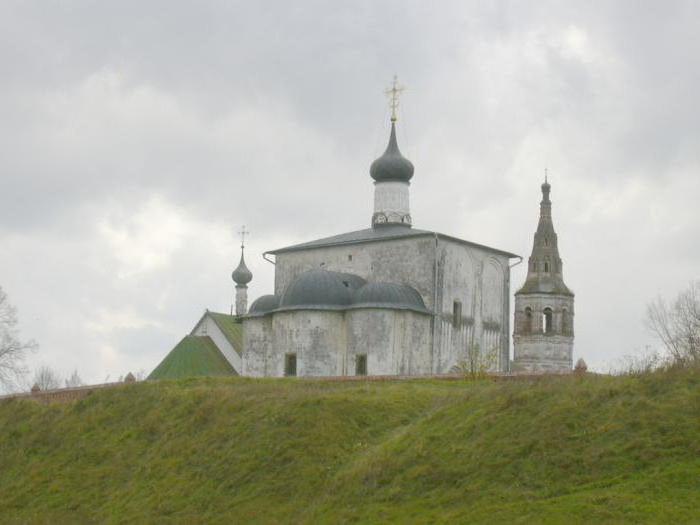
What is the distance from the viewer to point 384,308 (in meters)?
34.2

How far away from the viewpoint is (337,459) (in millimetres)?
19062

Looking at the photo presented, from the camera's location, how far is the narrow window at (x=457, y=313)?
3666 centimetres

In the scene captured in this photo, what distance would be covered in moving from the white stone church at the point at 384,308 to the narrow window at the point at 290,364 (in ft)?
0.09

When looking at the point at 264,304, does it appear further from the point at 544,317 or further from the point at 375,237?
the point at 544,317

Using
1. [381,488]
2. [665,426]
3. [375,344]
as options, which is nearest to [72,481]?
[381,488]

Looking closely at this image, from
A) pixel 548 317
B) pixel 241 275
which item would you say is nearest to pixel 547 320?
pixel 548 317

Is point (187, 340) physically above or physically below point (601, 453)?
above

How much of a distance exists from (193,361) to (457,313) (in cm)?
1087

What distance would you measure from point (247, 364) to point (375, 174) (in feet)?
25.5

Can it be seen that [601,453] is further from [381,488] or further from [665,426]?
[381,488]

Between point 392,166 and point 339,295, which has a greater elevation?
point 392,166

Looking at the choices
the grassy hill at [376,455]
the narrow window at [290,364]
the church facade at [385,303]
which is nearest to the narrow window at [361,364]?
the church facade at [385,303]

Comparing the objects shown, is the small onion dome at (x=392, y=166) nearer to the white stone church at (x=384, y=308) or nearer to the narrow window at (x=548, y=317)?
the white stone church at (x=384, y=308)

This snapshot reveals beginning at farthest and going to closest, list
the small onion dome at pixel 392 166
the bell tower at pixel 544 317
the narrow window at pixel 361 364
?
the bell tower at pixel 544 317 → the small onion dome at pixel 392 166 → the narrow window at pixel 361 364
